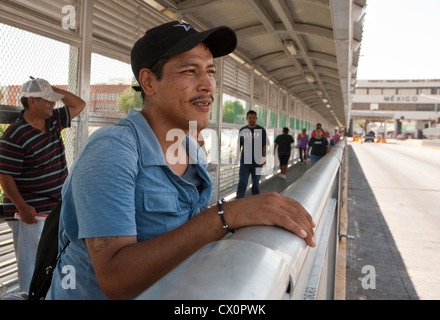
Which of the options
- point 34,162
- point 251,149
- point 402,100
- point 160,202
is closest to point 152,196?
point 160,202

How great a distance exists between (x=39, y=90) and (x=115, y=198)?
97.7 inches

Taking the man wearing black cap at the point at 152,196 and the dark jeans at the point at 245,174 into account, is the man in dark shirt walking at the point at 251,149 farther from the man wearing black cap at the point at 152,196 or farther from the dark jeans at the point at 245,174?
the man wearing black cap at the point at 152,196

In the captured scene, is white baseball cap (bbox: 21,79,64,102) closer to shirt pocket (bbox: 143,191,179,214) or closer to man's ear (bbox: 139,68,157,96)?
man's ear (bbox: 139,68,157,96)

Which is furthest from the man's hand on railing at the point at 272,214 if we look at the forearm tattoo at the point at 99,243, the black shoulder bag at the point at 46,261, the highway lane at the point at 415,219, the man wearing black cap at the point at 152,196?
the highway lane at the point at 415,219

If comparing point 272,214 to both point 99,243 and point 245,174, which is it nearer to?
point 99,243

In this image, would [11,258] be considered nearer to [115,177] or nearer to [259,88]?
[115,177]

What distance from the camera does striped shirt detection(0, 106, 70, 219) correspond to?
294cm

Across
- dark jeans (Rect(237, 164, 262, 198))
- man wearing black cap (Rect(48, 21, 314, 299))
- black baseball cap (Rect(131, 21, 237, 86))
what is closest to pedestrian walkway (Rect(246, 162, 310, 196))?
Answer: dark jeans (Rect(237, 164, 262, 198))

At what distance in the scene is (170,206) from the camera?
4.50 feet

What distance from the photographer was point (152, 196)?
1.33 meters

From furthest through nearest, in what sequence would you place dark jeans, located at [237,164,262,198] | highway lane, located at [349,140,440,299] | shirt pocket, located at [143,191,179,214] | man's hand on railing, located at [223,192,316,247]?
dark jeans, located at [237,164,262,198] → highway lane, located at [349,140,440,299] → shirt pocket, located at [143,191,179,214] → man's hand on railing, located at [223,192,316,247]

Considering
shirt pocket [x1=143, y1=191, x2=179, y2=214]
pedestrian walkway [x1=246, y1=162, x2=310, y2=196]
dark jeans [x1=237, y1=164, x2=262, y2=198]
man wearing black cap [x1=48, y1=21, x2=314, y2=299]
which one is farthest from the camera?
pedestrian walkway [x1=246, y1=162, x2=310, y2=196]

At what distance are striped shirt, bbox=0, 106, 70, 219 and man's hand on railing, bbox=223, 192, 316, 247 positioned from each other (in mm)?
2386

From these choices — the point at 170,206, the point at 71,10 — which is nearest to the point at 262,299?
the point at 170,206
